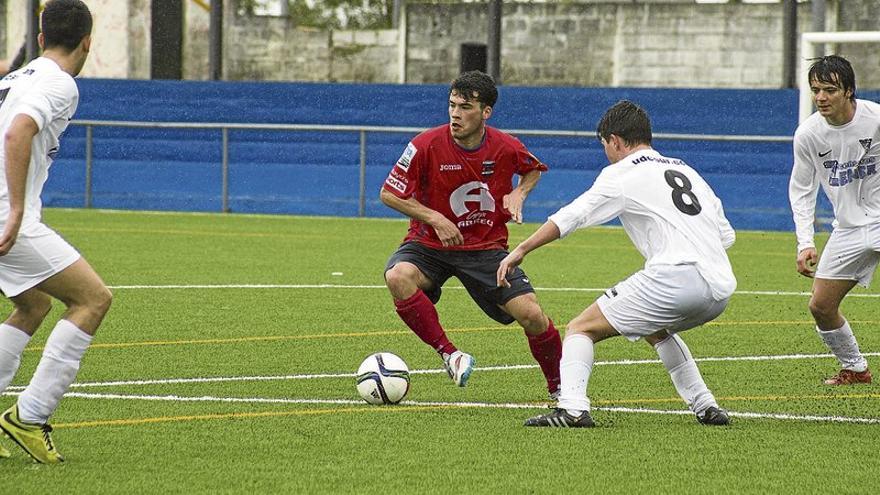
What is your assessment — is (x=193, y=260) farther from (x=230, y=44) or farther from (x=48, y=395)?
(x=230, y=44)

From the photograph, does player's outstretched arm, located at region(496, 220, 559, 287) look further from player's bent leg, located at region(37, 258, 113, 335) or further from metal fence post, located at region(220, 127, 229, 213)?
metal fence post, located at region(220, 127, 229, 213)

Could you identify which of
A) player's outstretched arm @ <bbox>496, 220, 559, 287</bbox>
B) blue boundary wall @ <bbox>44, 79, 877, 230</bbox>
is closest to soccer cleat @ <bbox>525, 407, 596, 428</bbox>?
player's outstretched arm @ <bbox>496, 220, 559, 287</bbox>

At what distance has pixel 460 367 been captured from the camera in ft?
25.5

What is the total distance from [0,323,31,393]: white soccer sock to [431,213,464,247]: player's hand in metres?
2.51

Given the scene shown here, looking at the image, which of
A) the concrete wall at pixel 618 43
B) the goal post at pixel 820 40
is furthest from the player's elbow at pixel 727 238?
the concrete wall at pixel 618 43

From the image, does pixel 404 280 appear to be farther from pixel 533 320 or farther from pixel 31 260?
pixel 31 260

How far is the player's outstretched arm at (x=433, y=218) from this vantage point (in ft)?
26.0

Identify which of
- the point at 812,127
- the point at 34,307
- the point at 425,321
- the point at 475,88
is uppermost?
the point at 475,88

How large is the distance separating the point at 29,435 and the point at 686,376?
3.00m

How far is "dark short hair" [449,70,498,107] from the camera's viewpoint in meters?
8.02

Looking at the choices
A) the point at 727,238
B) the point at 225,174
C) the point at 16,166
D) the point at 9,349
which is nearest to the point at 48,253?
the point at 16,166

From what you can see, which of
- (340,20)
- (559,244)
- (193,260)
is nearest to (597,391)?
(193,260)

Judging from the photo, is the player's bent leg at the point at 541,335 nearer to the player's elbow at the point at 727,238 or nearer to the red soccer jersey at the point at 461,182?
the red soccer jersey at the point at 461,182

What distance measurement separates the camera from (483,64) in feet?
121
